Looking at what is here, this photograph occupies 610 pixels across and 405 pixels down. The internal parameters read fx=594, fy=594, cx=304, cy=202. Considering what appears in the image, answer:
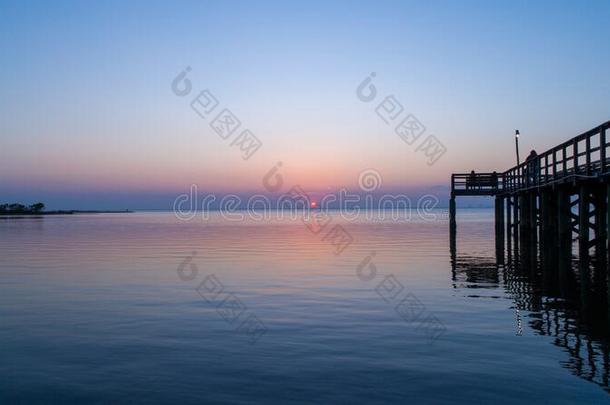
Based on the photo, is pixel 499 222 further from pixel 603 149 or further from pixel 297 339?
pixel 297 339

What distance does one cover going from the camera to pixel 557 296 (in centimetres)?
1393

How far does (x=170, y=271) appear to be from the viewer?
19.7 meters

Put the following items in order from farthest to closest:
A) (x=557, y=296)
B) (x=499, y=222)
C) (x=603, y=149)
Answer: (x=499, y=222)
(x=603, y=149)
(x=557, y=296)

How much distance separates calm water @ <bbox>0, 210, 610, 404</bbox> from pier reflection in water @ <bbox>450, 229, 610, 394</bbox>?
55 mm

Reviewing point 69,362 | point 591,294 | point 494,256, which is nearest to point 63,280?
point 69,362

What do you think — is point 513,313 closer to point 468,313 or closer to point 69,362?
point 468,313

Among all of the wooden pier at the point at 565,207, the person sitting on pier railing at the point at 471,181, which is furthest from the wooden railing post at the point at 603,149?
the person sitting on pier railing at the point at 471,181

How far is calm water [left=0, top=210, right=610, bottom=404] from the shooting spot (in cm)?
695

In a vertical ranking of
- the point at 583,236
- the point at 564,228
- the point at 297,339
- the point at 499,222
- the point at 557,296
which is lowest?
the point at 297,339

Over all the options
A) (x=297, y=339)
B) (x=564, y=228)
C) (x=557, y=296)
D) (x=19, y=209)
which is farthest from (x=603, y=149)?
(x=19, y=209)

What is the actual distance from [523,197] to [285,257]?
1822 cm

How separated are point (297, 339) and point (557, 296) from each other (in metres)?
7.42

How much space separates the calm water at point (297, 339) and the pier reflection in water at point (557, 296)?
55 mm

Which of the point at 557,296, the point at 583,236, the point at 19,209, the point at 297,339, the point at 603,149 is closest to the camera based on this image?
the point at 297,339
